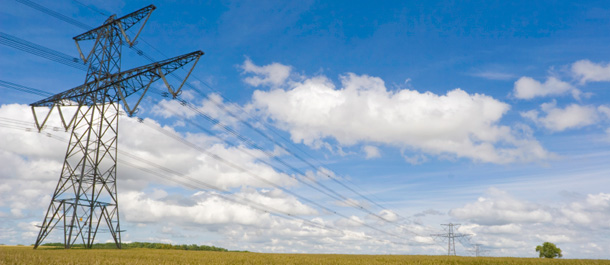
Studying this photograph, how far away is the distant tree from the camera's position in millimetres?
115581

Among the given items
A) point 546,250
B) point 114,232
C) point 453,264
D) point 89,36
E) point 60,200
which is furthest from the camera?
point 546,250

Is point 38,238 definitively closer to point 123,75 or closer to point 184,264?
point 123,75

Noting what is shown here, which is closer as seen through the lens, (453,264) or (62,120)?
(453,264)

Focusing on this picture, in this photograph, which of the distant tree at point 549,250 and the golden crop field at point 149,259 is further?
the distant tree at point 549,250

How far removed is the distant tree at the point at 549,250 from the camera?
11558cm

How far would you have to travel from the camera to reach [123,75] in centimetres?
3966

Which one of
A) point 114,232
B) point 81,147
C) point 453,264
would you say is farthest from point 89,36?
point 453,264

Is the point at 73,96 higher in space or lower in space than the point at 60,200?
higher

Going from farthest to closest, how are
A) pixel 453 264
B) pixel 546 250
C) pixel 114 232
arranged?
pixel 546 250
pixel 114 232
pixel 453 264

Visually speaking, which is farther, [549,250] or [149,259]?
[549,250]

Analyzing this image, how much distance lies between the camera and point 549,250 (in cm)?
11694

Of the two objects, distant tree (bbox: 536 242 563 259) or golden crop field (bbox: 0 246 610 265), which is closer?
golden crop field (bbox: 0 246 610 265)

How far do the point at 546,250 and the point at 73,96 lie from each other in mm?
125713

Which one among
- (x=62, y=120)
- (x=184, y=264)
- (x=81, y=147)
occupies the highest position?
(x=62, y=120)
